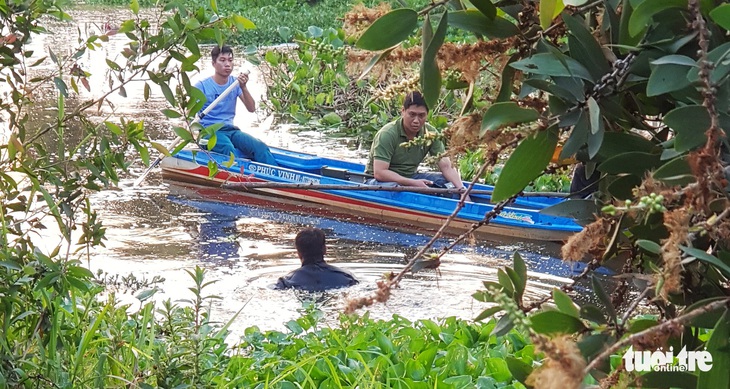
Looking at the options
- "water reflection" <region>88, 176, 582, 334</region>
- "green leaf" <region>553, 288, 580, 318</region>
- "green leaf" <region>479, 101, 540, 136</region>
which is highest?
"green leaf" <region>479, 101, 540, 136</region>

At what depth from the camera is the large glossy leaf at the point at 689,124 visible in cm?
97

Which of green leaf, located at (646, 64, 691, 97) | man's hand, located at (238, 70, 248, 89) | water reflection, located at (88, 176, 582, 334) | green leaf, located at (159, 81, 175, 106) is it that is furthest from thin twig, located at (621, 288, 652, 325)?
man's hand, located at (238, 70, 248, 89)

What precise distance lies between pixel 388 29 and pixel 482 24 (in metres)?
0.14

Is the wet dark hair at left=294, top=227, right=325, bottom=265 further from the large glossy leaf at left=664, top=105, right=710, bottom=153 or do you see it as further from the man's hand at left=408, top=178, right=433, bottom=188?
the large glossy leaf at left=664, top=105, right=710, bottom=153

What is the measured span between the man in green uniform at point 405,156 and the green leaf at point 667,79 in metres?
6.73

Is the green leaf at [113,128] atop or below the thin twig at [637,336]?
below

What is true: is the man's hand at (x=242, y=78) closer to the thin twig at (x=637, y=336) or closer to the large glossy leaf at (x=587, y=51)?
the large glossy leaf at (x=587, y=51)

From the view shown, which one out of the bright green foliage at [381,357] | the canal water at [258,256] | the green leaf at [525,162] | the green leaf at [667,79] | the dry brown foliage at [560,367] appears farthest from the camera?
the canal water at [258,256]

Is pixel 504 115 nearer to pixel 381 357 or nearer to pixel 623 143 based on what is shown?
pixel 623 143

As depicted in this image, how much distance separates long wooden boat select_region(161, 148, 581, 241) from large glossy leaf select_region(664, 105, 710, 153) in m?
6.34

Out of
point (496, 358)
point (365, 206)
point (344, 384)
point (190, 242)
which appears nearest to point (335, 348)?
point (344, 384)

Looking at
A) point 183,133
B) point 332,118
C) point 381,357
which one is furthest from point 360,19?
point 332,118
